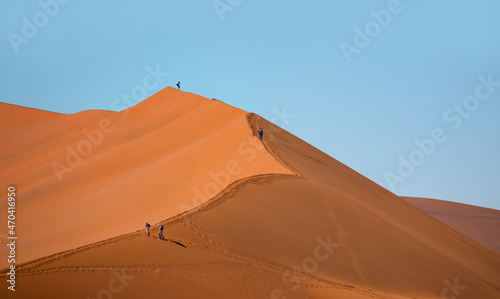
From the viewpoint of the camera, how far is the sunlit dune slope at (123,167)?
23.8 m

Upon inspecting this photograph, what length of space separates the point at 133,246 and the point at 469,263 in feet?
55.3

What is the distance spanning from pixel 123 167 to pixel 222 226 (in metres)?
15.2

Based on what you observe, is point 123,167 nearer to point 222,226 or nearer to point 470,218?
point 222,226

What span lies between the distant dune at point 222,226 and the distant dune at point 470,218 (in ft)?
94.8

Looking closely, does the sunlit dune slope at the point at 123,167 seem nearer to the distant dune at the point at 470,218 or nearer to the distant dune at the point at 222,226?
the distant dune at the point at 222,226

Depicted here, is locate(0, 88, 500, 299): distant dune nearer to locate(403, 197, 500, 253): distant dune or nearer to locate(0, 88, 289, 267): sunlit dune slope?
locate(0, 88, 289, 267): sunlit dune slope

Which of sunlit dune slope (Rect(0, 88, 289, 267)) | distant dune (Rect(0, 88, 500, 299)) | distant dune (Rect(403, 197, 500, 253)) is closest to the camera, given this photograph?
distant dune (Rect(0, 88, 500, 299))

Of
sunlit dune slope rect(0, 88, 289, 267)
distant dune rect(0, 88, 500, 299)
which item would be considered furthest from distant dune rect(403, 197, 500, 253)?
sunlit dune slope rect(0, 88, 289, 267)

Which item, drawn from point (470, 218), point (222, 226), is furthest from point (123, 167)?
point (470, 218)

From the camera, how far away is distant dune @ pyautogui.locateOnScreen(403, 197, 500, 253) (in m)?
62.5

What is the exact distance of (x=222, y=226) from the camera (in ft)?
68.1

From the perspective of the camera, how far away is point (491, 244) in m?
60.0

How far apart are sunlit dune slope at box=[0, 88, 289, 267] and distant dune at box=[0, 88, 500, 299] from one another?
0.40ft

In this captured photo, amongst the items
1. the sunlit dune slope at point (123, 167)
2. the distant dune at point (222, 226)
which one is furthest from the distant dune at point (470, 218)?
the sunlit dune slope at point (123, 167)
